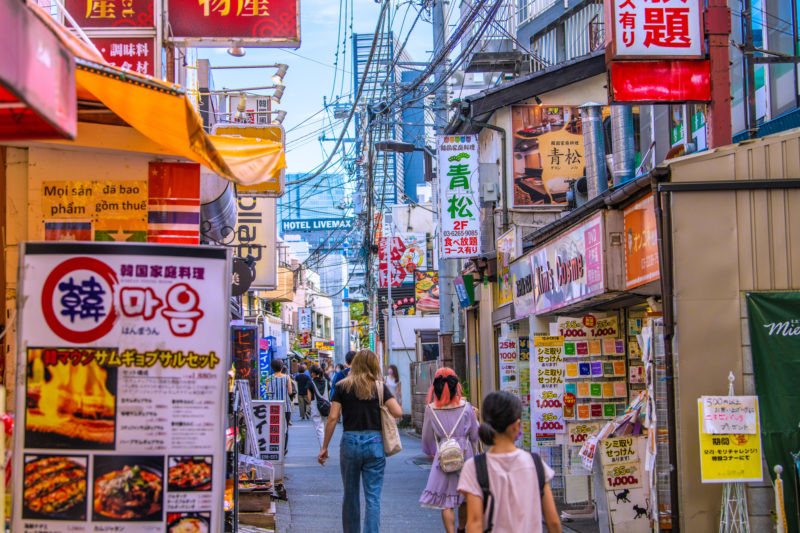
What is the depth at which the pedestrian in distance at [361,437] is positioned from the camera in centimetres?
844

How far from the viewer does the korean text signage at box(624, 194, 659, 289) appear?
833cm

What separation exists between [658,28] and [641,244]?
2181 mm

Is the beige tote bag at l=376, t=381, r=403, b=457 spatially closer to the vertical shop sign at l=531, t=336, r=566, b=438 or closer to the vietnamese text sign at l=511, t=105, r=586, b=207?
the vertical shop sign at l=531, t=336, r=566, b=438

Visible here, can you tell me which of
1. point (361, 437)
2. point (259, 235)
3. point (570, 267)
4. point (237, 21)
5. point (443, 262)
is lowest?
point (361, 437)

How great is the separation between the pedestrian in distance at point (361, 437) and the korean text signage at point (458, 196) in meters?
8.92

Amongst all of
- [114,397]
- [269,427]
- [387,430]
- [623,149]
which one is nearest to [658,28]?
[387,430]

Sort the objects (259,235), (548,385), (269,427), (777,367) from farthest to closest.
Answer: (259,235), (269,427), (548,385), (777,367)

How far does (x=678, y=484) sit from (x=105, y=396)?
5.19m

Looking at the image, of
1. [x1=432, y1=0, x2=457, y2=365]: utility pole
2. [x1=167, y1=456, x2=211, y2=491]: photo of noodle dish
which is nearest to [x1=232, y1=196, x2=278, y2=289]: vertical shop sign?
[x1=432, y1=0, x2=457, y2=365]: utility pole

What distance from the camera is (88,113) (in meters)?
6.40

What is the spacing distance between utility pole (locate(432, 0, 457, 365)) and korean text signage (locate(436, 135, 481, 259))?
340mm

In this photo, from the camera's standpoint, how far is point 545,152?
1764 centimetres

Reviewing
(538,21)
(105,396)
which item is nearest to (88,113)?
(105,396)

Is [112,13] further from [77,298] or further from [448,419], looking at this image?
[448,419]
